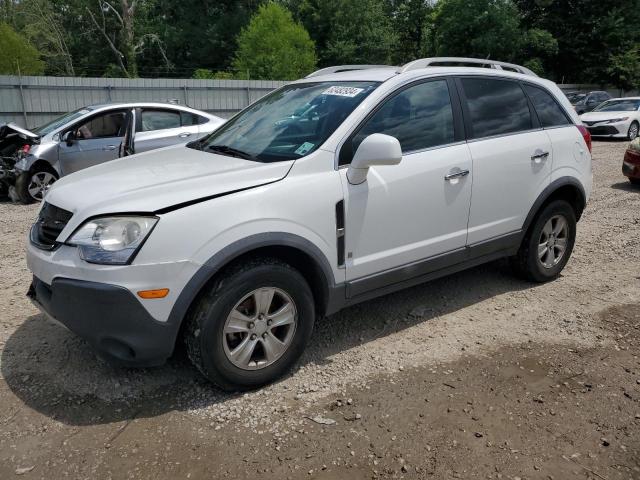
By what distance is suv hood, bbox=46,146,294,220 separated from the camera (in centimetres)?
292

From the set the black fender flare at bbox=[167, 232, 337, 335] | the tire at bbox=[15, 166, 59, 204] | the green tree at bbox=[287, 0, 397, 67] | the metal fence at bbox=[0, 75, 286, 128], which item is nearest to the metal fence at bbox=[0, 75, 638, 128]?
the metal fence at bbox=[0, 75, 286, 128]

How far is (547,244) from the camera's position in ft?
16.2

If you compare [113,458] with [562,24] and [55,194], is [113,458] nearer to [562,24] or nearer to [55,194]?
[55,194]

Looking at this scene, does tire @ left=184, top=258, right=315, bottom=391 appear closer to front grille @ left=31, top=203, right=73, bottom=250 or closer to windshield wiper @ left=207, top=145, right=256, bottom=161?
windshield wiper @ left=207, top=145, right=256, bottom=161

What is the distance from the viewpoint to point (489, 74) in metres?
4.41

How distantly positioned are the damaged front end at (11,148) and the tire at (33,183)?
0.17 meters

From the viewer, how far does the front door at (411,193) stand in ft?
11.5

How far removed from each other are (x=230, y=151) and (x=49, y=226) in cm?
123

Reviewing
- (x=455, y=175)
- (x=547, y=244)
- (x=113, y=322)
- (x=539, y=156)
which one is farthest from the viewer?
(x=547, y=244)

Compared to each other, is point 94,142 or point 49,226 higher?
point 49,226

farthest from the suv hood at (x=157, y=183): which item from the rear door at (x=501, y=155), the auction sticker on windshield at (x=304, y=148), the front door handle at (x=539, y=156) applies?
the front door handle at (x=539, y=156)

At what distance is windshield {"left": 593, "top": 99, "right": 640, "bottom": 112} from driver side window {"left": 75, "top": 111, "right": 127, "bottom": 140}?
15421mm

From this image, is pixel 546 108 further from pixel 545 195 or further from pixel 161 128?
pixel 161 128

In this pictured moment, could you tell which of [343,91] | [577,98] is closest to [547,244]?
[343,91]
